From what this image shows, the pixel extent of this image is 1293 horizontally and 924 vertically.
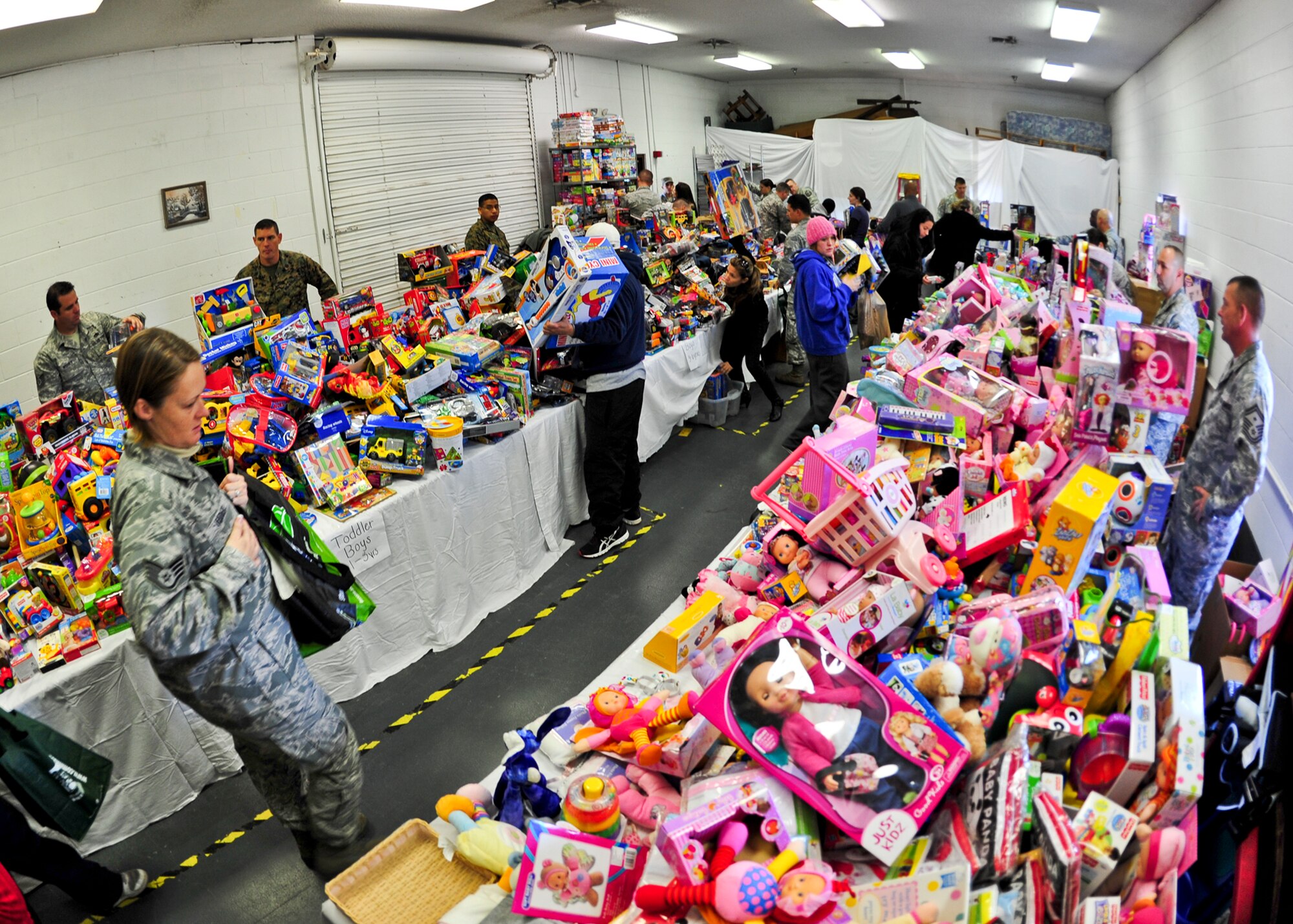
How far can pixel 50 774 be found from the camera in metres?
2.58

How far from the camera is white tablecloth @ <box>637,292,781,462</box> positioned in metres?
6.41

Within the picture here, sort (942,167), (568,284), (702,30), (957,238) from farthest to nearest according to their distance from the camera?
1. (942,167)
2. (702,30)
3. (957,238)
4. (568,284)

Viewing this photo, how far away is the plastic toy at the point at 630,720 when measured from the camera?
7.00 ft

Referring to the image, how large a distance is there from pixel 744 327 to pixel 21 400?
533cm

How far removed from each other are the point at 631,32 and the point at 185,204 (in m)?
5.24

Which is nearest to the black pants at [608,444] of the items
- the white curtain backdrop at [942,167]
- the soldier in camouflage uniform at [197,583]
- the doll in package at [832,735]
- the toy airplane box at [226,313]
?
the toy airplane box at [226,313]

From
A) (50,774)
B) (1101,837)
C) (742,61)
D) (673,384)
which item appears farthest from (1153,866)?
(742,61)

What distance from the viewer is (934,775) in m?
1.71

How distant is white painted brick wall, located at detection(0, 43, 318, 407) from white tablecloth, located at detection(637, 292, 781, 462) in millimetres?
3618

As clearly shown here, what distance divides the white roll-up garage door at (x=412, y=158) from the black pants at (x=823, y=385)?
180 inches

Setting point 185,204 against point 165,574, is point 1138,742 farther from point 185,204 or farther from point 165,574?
point 185,204

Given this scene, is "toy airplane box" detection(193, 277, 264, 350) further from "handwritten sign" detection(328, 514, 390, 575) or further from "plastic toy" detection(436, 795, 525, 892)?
"plastic toy" detection(436, 795, 525, 892)

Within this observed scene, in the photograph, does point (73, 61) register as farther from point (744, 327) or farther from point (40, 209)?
point (744, 327)

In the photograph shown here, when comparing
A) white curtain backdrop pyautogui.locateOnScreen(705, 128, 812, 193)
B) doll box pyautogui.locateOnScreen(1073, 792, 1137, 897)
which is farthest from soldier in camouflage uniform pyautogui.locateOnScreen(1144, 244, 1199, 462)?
white curtain backdrop pyautogui.locateOnScreen(705, 128, 812, 193)
